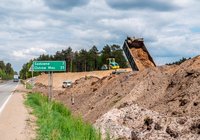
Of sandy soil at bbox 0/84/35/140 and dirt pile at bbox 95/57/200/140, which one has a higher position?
dirt pile at bbox 95/57/200/140

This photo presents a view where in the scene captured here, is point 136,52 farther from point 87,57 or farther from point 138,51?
point 87,57

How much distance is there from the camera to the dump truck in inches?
1078

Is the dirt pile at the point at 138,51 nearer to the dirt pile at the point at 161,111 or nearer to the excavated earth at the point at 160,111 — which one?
the excavated earth at the point at 160,111

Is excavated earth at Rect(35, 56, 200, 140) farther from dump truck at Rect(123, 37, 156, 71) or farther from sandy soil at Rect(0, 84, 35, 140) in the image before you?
dump truck at Rect(123, 37, 156, 71)

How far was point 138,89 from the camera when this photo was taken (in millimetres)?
18609

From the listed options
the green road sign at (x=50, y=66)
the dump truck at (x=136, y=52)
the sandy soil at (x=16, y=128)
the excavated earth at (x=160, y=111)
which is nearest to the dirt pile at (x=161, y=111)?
the excavated earth at (x=160, y=111)

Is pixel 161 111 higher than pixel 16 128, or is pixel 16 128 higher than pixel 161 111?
pixel 161 111

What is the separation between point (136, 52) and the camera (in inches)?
1084

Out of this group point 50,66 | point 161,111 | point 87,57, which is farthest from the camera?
point 87,57

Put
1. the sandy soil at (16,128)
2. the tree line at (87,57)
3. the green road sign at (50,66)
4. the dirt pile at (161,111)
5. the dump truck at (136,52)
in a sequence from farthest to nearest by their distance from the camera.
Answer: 1. the tree line at (87,57)
2. the green road sign at (50,66)
3. the dump truck at (136,52)
4. the sandy soil at (16,128)
5. the dirt pile at (161,111)

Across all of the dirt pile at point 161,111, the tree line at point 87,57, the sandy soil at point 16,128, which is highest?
the tree line at point 87,57

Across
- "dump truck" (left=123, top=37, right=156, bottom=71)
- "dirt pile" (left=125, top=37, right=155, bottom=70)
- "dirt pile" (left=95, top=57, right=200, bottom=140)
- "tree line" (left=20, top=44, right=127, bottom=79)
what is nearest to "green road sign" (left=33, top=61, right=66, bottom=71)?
"dump truck" (left=123, top=37, right=156, bottom=71)

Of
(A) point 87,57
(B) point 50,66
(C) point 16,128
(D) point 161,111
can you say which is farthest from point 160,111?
(A) point 87,57

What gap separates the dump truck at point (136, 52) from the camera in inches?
1078
